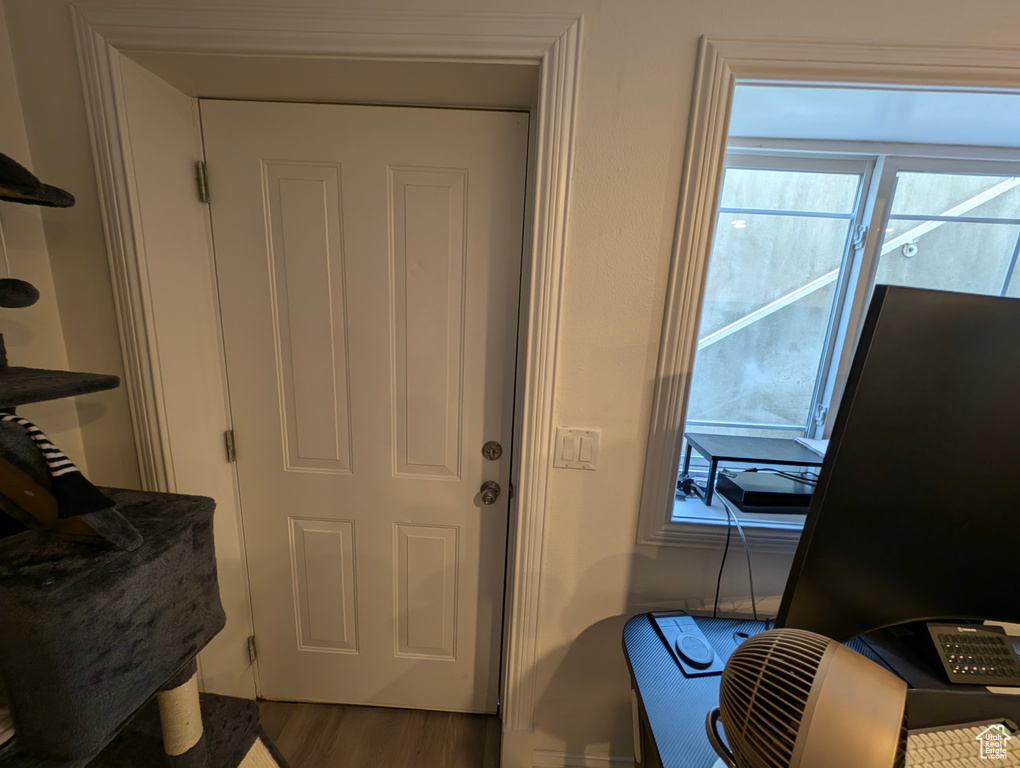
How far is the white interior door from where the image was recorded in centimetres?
103

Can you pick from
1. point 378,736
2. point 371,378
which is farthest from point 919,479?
point 378,736

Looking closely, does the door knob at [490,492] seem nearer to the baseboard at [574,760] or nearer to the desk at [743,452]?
the desk at [743,452]

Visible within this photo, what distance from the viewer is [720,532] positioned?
105 cm

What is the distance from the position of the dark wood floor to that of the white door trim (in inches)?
34.6

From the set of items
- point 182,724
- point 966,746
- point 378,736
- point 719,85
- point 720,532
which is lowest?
point 378,736

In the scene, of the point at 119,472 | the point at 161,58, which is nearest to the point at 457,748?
the point at 119,472

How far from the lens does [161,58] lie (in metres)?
0.87

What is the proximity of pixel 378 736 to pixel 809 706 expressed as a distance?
144 centimetres

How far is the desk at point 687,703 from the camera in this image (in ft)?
2.28

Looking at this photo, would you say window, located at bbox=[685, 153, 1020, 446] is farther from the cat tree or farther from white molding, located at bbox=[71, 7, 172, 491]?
white molding, located at bbox=[71, 7, 172, 491]

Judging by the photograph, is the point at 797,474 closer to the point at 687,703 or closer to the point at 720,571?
the point at 720,571

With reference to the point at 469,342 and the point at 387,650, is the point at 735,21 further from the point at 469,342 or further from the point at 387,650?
the point at 387,650

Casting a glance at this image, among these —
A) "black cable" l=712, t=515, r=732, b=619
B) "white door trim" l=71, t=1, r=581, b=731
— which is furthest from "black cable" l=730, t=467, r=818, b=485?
"white door trim" l=71, t=1, r=581, b=731

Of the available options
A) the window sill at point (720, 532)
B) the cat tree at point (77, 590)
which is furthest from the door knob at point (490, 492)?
the cat tree at point (77, 590)
